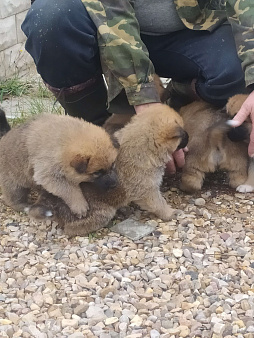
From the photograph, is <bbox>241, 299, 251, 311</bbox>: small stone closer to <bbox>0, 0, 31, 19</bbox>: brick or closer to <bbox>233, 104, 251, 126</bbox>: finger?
<bbox>233, 104, 251, 126</bbox>: finger

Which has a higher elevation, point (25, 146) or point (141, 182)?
point (25, 146)

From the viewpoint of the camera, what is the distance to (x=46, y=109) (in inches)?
212

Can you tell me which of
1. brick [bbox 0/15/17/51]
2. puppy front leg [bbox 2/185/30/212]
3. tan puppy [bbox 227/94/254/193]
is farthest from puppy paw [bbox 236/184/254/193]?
brick [bbox 0/15/17/51]

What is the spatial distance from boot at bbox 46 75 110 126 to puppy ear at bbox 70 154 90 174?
1.13m

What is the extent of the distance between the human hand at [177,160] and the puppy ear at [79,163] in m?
0.76

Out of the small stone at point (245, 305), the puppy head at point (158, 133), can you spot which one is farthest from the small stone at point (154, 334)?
the puppy head at point (158, 133)

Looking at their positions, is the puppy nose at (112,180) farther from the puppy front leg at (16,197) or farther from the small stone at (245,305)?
the small stone at (245,305)

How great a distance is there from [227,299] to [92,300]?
68 centimetres

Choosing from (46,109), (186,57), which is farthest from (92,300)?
(46,109)

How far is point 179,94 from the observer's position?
14.8 feet

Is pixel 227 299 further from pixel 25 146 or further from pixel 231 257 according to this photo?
pixel 25 146

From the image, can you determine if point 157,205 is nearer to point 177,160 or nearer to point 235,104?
point 177,160

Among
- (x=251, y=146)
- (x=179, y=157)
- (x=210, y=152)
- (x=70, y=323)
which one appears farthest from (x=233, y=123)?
(x=70, y=323)

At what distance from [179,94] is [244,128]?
950 mm
